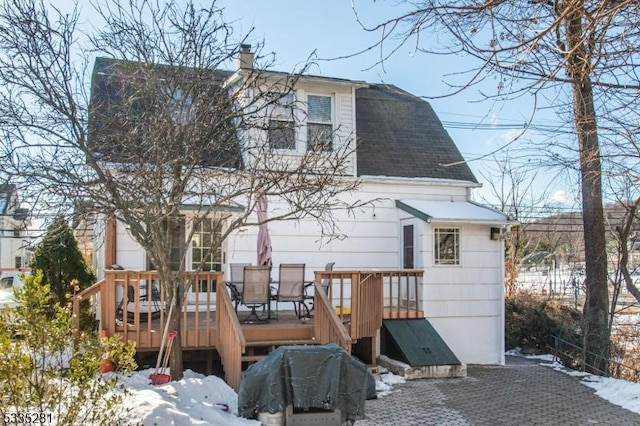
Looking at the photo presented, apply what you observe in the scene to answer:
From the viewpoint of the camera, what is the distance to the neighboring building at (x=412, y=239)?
35.5ft

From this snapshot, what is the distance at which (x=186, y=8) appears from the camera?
709 centimetres

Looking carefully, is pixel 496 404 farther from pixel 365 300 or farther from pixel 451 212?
pixel 451 212

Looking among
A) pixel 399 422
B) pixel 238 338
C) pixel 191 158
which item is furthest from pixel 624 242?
pixel 191 158

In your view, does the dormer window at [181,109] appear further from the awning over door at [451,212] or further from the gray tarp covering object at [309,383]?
the awning over door at [451,212]

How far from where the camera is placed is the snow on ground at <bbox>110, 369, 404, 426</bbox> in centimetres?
529

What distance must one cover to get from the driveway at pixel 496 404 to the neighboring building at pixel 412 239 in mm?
1579

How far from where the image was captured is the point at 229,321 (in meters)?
7.67

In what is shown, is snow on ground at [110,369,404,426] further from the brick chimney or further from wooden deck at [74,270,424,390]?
the brick chimney

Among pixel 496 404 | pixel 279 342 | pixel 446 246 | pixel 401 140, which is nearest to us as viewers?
pixel 496 404

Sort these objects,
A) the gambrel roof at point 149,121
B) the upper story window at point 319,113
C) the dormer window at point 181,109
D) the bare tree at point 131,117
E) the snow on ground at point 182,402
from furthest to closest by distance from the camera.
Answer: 1. the upper story window at point 319,113
2. the dormer window at point 181,109
3. the gambrel roof at point 149,121
4. the bare tree at point 131,117
5. the snow on ground at point 182,402

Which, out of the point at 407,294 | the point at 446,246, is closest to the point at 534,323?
the point at 446,246

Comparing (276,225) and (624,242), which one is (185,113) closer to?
(276,225)

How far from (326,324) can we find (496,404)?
2.66 metres

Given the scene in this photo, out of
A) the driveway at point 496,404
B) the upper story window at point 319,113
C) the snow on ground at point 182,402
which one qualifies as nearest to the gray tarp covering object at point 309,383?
the snow on ground at point 182,402
